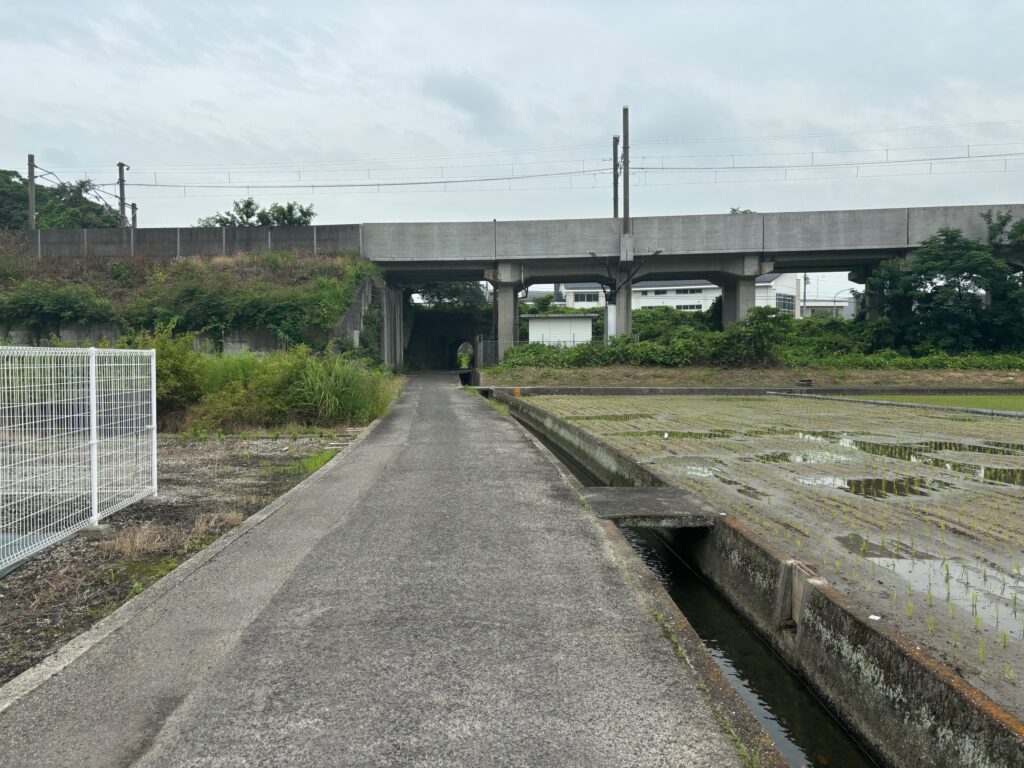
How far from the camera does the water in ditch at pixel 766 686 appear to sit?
12.0 ft

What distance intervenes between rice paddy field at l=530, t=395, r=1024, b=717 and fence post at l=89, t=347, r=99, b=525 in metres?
5.72

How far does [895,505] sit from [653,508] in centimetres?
245

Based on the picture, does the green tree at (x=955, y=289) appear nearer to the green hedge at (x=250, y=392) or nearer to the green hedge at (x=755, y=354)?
the green hedge at (x=755, y=354)

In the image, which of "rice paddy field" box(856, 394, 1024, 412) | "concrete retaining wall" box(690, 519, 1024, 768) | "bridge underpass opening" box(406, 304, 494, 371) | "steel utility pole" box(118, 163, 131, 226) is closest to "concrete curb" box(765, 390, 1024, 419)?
"rice paddy field" box(856, 394, 1024, 412)

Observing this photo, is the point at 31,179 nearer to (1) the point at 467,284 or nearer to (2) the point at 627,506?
(1) the point at 467,284

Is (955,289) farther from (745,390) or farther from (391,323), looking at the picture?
(391,323)

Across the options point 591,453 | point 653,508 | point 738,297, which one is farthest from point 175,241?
point 653,508

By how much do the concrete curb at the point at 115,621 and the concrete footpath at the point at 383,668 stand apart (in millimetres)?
34

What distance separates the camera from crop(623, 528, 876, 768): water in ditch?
12.0 ft

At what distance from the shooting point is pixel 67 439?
5766 millimetres

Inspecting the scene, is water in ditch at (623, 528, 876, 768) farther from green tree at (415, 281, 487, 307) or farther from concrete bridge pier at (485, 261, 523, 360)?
green tree at (415, 281, 487, 307)

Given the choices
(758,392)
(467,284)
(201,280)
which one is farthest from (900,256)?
(201,280)

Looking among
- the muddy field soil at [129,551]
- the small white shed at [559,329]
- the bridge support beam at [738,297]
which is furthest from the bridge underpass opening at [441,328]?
the muddy field soil at [129,551]

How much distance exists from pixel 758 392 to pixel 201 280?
22.5 metres
